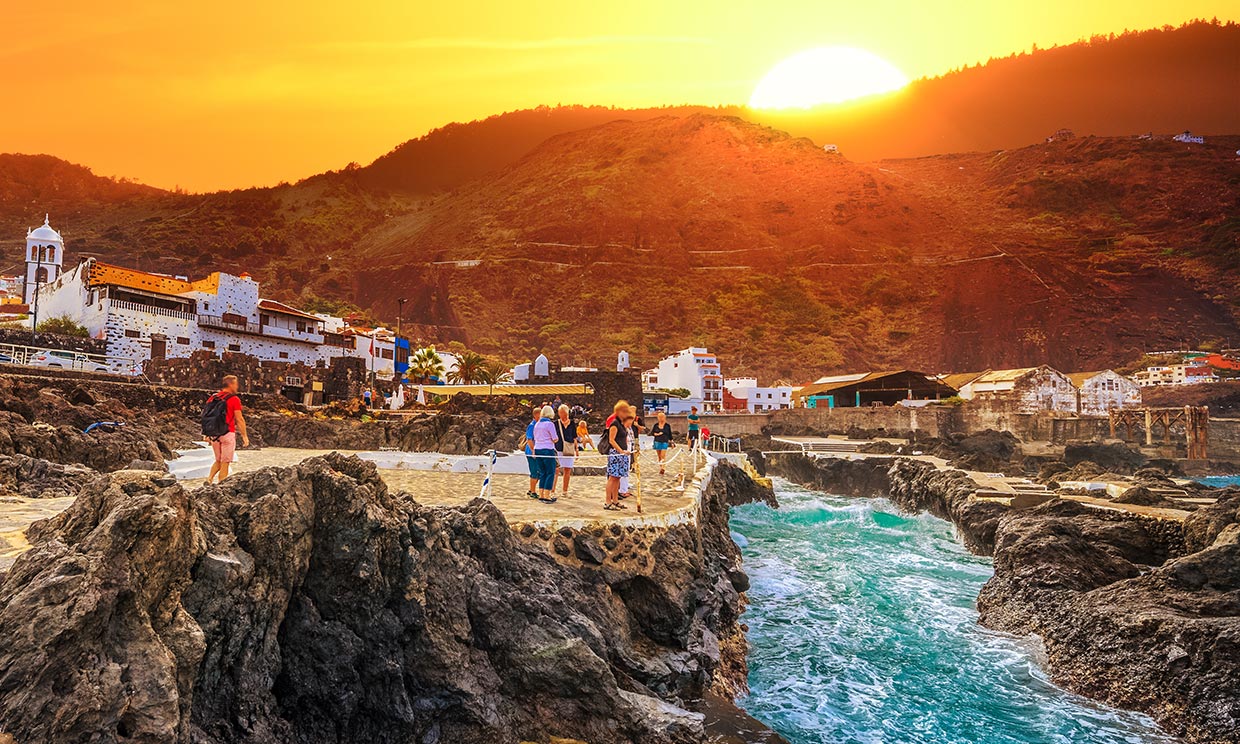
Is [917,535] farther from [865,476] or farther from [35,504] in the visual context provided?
[35,504]

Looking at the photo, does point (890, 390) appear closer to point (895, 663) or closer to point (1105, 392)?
point (1105, 392)

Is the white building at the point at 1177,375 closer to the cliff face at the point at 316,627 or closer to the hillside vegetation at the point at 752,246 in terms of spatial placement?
the hillside vegetation at the point at 752,246

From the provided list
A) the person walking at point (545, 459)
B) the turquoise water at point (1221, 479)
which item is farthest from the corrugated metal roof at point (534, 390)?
the turquoise water at point (1221, 479)

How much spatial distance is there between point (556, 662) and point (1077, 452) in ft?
132

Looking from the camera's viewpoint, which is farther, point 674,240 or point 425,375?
point 674,240

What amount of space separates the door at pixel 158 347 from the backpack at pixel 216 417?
29104 millimetres

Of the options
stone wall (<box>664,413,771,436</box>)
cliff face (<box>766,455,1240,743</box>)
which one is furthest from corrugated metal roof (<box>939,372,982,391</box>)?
cliff face (<box>766,455,1240,743</box>)

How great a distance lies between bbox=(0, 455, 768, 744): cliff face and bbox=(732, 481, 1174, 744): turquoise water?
78.5 inches

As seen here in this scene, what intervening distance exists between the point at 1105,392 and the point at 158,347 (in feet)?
202

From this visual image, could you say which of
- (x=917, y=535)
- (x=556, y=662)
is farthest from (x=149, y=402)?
(x=917, y=535)


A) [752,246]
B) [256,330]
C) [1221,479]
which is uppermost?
[752,246]

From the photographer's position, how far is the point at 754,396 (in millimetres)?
66625

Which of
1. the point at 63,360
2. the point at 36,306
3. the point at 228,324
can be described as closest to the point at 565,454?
the point at 63,360

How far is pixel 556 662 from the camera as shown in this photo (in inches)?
221
